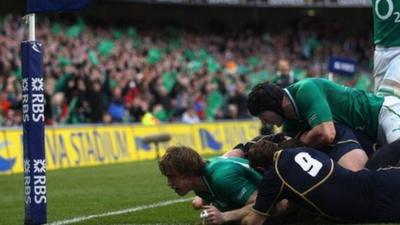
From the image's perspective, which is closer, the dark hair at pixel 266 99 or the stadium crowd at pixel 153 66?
the dark hair at pixel 266 99

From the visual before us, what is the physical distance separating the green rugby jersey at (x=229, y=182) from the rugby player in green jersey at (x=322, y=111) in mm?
611

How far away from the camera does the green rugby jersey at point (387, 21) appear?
9352 mm

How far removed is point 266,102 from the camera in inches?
299

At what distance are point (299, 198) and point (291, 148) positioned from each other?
43cm

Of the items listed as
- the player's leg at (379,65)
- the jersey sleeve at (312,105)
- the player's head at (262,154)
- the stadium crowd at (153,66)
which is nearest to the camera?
the player's head at (262,154)

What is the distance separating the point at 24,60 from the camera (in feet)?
26.5

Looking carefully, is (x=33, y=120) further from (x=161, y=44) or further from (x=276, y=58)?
(x=276, y=58)

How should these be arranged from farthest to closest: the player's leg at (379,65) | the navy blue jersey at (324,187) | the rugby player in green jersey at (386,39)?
1. the player's leg at (379,65)
2. the rugby player in green jersey at (386,39)
3. the navy blue jersey at (324,187)

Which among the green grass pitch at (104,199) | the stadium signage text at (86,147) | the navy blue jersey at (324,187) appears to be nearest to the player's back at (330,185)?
the navy blue jersey at (324,187)

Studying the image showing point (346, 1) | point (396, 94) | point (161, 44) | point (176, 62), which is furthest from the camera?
point (346, 1)

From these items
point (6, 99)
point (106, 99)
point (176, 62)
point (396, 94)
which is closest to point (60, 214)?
point (396, 94)

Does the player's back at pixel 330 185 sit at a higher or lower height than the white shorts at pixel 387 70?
lower

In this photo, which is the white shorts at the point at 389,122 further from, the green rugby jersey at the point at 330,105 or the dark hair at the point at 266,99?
the dark hair at the point at 266,99

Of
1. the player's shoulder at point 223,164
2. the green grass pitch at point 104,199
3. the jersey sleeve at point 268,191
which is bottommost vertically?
the green grass pitch at point 104,199
